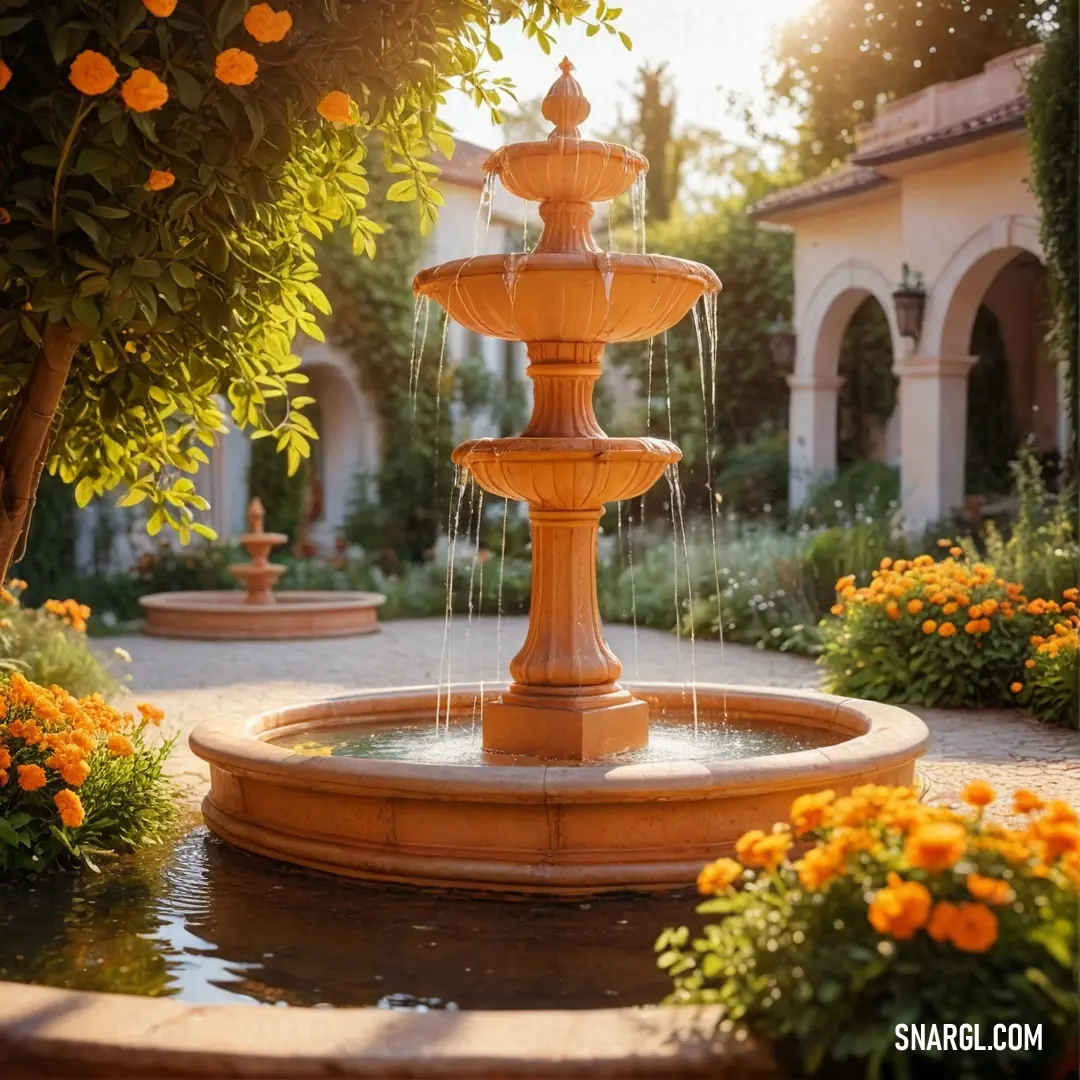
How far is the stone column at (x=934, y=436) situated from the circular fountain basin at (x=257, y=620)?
600cm

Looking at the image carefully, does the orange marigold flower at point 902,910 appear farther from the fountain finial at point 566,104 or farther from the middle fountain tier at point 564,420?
the fountain finial at point 566,104

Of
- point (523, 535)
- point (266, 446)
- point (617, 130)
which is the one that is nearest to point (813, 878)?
point (523, 535)

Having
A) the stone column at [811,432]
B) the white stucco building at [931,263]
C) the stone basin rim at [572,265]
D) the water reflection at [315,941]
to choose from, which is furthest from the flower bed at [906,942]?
the stone column at [811,432]

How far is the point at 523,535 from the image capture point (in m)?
18.5

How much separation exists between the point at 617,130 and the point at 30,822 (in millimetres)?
37631

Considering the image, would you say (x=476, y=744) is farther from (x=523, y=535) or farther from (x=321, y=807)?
(x=523, y=535)

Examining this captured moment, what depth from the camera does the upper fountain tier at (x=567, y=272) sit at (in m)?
5.30

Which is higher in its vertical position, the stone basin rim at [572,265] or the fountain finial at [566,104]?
the fountain finial at [566,104]

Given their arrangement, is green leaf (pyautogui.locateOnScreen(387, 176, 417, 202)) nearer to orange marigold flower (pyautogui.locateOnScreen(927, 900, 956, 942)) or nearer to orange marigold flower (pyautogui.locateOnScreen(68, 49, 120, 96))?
orange marigold flower (pyautogui.locateOnScreen(68, 49, 120, 96))

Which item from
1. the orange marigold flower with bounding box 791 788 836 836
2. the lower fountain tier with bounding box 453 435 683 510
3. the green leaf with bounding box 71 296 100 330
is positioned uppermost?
the green leaf with bounding box 71 296 100 330

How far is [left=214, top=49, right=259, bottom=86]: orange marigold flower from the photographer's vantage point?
12.0 feet

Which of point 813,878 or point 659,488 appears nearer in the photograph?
point 813,878

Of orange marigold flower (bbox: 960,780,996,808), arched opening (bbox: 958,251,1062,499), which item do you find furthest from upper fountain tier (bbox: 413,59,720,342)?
arched opening (bbox: 958,251,1062,499)

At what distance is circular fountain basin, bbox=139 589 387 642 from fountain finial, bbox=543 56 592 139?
901 centimetres
